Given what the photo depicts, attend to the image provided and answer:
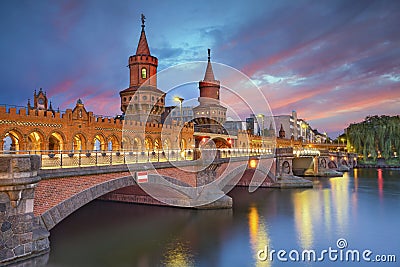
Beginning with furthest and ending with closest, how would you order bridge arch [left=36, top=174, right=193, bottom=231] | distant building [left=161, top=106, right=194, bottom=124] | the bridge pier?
distant building [left=161, top=106, right=194, bottom=124] → the bridge pier → bridge arch [left=36, top=174, right=193, bottom=231]

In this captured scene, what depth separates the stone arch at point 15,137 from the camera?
3006cm

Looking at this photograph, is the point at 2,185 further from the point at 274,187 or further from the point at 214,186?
the point at 274,187

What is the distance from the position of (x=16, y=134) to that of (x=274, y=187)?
41.5 m

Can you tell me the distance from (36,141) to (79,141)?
14.9ft

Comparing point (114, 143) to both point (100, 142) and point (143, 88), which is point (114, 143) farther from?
point (143, 88)

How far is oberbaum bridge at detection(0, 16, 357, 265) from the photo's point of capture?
16734 millimetres

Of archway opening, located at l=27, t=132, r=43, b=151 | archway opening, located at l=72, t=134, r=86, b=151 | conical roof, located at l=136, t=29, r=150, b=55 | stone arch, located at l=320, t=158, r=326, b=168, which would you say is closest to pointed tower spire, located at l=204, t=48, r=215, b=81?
conical roof, located at l=136, t=29, r=150, b=55

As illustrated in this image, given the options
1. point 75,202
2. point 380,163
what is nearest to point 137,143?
point 75,202

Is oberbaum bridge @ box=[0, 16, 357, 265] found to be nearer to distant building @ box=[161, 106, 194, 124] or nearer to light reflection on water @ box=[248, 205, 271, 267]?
light reflection on water @ box=[248, 205, 271, 267]

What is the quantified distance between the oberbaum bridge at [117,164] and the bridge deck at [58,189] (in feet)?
0.18

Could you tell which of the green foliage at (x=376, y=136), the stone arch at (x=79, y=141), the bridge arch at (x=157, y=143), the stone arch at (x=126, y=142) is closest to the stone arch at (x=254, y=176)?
the bridge arch at (x=157, y=143)

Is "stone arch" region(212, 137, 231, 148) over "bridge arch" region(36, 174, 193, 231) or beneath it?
over

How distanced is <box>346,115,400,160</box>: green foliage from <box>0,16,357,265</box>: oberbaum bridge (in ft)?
82.1

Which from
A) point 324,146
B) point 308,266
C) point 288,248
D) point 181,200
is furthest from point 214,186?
point 324,146
